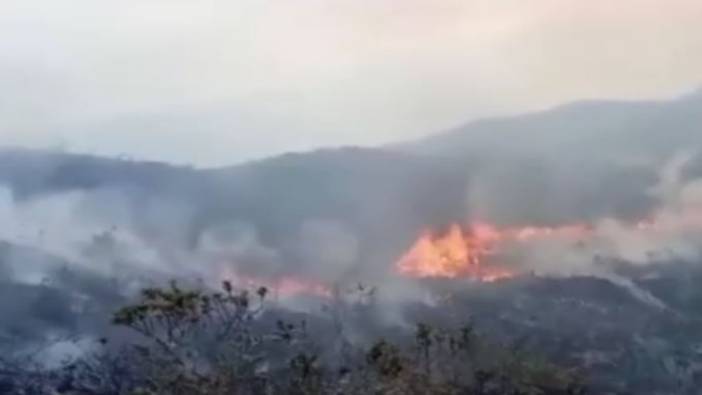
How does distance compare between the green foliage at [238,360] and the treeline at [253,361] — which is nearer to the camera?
the green foliage at [238,360]

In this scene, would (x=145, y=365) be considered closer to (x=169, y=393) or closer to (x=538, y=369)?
(x=169, y=393)

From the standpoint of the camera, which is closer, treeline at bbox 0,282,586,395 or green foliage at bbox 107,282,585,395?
green foliage at bbox 107,282,585,395

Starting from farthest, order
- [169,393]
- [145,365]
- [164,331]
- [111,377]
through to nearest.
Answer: [111,377]
[145,365]
[164,331]
[169,393]

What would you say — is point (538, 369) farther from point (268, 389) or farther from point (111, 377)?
point (111, 377)

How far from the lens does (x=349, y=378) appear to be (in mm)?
105375

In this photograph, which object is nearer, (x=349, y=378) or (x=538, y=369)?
(x=349, y=378)

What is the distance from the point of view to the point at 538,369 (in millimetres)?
130000

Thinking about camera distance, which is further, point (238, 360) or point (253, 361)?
point (253, 361)

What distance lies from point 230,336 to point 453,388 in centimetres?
A: 1969

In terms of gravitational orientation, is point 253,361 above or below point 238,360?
above

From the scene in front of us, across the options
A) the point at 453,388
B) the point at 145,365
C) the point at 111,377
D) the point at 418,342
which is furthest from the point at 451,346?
the point at 111,377

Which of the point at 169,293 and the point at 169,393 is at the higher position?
the point at 169,293

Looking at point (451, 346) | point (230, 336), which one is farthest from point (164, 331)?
point (451, 346)

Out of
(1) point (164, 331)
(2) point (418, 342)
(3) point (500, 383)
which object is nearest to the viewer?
(1) point (164, 331)
